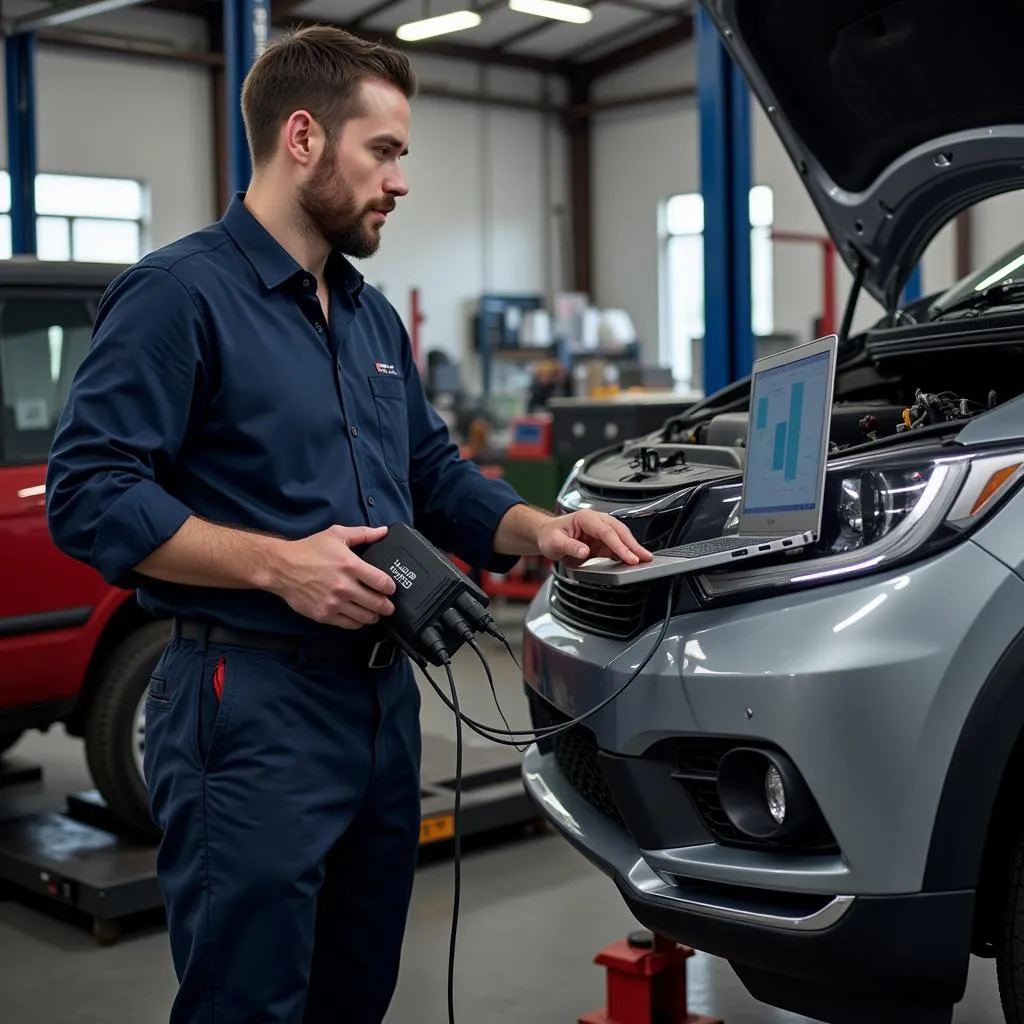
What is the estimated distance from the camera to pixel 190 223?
14.9 m

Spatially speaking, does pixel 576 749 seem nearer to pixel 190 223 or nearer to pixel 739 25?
pixel 739 25

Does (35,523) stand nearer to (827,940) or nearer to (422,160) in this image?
(827,940)

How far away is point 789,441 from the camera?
2.01 meters

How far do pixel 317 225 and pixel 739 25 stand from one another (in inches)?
51.0

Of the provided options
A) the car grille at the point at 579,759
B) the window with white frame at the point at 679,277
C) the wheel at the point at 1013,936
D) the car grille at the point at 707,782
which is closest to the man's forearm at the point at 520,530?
the car grille at the point at 579,759

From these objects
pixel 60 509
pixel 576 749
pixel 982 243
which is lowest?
pixel 576 749

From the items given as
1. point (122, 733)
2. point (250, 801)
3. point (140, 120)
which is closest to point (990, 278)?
point (250, 801)

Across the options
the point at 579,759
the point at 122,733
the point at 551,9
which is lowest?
the point at 122,733

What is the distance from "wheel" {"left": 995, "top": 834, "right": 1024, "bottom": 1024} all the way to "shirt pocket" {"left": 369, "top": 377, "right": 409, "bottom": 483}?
100cm

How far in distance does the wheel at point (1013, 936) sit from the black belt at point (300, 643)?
89cm

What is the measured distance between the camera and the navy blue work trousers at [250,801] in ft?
5.95

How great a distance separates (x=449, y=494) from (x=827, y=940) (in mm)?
901

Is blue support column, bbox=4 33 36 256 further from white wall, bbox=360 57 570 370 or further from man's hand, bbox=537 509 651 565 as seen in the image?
white wall, bbox=360 57 570 370

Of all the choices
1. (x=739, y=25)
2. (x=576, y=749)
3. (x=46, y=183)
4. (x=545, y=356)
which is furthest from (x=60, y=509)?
(x=545, y=356)
